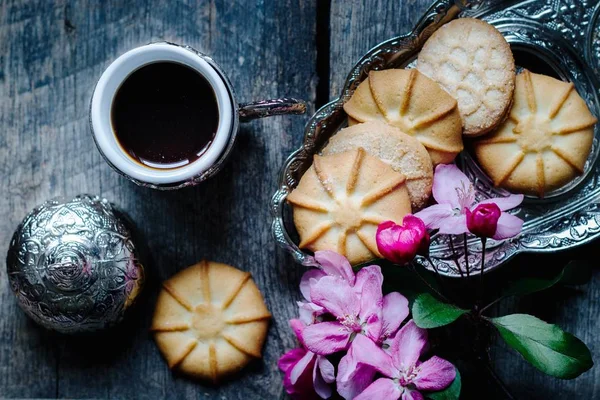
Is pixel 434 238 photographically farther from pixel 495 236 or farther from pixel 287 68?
pixel 287 68

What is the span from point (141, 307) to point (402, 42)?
1.59 ft

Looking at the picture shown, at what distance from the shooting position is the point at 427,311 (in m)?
0.82

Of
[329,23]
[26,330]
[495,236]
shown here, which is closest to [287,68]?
[329,23]

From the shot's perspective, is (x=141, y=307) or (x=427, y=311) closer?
(x=427, y=311)

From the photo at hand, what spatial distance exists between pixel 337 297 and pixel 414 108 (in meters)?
0.25

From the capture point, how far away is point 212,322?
101cm

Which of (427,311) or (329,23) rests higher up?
(329,23)

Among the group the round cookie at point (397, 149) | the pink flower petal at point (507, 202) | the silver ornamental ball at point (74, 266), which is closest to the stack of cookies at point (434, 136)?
the round cookie at point (397, 149)

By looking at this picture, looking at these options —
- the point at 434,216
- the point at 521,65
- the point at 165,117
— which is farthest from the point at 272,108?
the point at 521,65

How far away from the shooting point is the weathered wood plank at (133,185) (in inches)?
40.0

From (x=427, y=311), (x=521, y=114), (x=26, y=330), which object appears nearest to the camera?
(x=427, y=311)

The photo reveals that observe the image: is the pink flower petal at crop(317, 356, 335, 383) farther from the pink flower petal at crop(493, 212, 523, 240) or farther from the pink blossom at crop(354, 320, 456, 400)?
the pink flower petal at crop(493, 212, 523, 240)

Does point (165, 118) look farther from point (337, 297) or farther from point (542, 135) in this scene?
point (542, 135)

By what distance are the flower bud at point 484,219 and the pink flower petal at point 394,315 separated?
120mm
